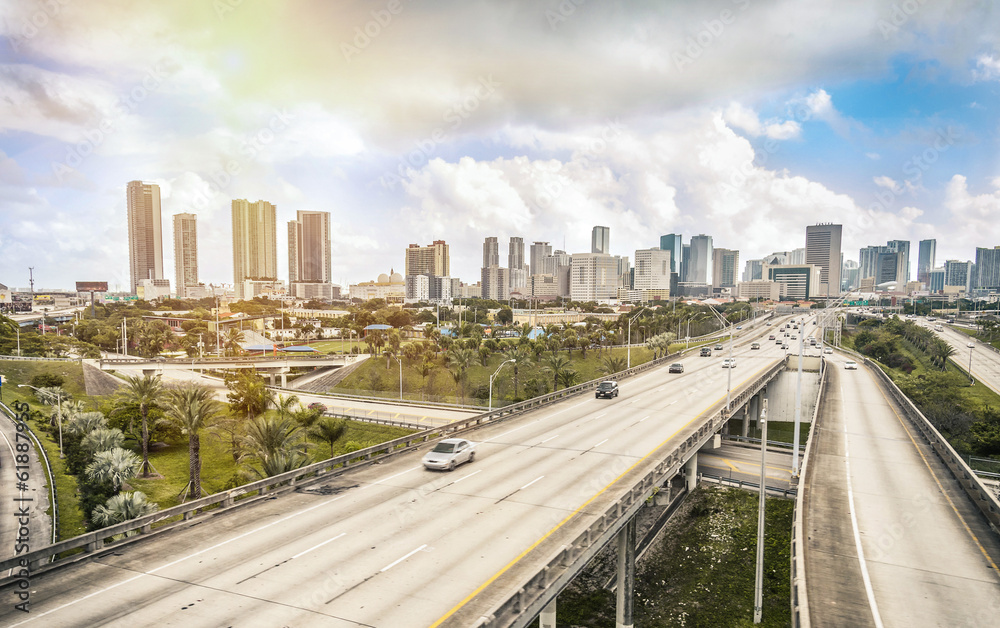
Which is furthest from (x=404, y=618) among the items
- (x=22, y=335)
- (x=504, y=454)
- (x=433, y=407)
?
(x=22, y=335)

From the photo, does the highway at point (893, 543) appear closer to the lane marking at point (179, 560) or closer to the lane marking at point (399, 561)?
the lane marking at point (399, 561)

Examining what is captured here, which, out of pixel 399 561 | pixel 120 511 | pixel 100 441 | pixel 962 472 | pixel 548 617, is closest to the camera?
pixel 399 561

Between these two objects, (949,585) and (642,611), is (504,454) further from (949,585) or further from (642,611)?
(949,585)

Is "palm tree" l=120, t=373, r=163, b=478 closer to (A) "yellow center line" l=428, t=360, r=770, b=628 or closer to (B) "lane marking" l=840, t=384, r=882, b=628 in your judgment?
(A) "yellow center line" l=428, t=360, r=770, b=628

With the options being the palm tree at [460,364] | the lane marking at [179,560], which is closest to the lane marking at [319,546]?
the lane marking at [179,560]

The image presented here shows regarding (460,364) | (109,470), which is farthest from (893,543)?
(460,364)

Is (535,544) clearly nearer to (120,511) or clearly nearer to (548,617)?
(548,617)
